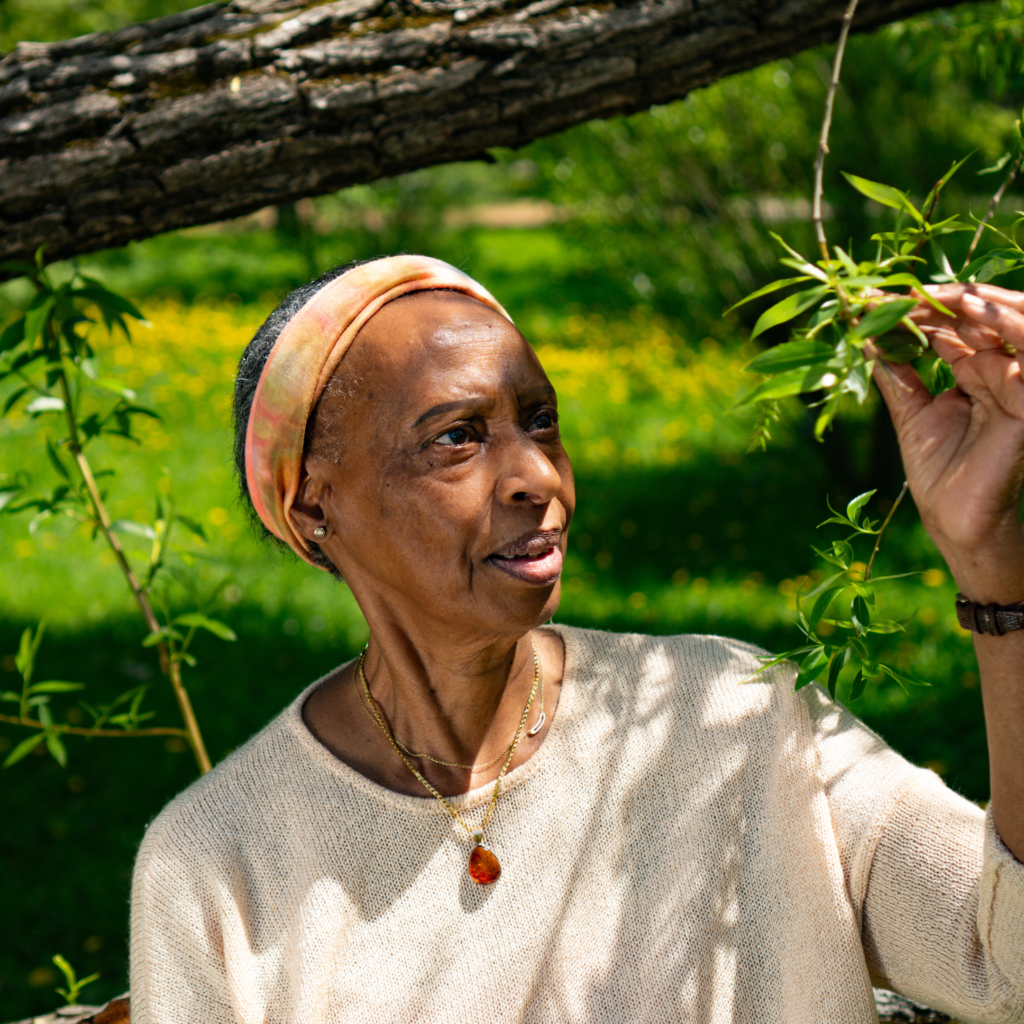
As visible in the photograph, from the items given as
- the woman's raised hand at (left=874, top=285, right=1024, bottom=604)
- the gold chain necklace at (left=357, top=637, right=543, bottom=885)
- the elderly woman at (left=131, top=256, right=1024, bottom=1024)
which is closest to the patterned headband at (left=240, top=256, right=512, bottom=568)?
the elderly woman at (left=131, top=256, right=1024, bottom=1024)

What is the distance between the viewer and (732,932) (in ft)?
6.43

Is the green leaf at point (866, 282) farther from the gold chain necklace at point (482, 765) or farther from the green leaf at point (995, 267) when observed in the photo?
the gold chain necklace at point (482, 765)

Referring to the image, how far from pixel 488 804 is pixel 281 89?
165 centimetres

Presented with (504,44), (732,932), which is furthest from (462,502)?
(504,44)

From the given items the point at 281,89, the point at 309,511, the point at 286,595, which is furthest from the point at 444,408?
the point at 286,595

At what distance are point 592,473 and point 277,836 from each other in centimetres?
615

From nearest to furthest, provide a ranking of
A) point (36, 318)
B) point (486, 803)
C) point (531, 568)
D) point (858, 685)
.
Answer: point (858, 685)
point (531, 568)
point (486, 803)
point (36, 318)

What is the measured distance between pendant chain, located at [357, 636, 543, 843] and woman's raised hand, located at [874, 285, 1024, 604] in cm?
92

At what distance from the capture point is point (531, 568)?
5.90ft

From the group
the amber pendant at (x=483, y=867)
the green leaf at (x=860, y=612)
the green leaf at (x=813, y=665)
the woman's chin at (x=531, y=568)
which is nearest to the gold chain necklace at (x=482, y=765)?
the amber pendant at (x=483, y=867)

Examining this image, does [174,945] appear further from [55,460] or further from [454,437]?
[55,460]

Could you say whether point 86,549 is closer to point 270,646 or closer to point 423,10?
point 270,646

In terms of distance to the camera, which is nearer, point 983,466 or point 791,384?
point 791,384

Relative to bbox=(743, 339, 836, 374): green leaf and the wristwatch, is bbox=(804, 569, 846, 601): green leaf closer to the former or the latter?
the wristwatch
